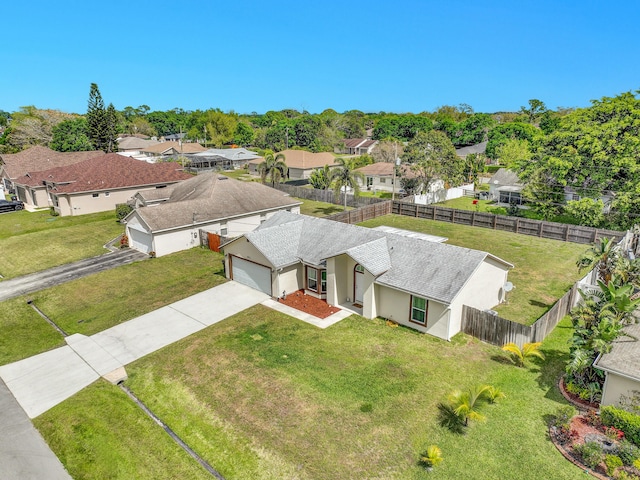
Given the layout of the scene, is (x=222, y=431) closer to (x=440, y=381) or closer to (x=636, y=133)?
(x=440, y=381)

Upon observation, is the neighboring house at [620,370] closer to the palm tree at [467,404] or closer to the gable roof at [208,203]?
the palm tree at [467,404]

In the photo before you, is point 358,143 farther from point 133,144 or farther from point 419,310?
point 419,310

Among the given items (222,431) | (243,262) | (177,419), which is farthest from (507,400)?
(243,262)

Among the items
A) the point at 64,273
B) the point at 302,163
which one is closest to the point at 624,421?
the point at 64,273

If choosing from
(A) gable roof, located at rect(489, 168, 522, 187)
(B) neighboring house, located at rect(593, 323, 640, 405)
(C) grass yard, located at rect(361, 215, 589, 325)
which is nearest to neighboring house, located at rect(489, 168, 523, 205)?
(A) gable roof, located at rect(489, 168, 522, 187)

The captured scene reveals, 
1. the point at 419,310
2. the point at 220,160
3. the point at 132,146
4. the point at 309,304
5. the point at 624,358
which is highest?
the point at 132,146
